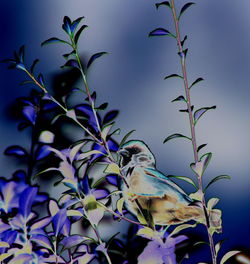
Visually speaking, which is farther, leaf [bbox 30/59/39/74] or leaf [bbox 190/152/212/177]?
leaf [bbox 30/59/39/74]

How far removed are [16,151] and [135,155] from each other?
354 millimetres

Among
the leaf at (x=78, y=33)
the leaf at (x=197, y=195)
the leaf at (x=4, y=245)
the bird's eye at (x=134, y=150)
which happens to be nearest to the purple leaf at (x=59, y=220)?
the leaf at (x=4, y=245)

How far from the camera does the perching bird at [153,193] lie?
117cm

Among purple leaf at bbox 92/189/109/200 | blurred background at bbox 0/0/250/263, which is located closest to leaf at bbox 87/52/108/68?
blurred background at bbox 0/0/250/263

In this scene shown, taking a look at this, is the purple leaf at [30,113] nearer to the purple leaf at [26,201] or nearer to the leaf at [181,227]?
the purple leaf at [26,201]

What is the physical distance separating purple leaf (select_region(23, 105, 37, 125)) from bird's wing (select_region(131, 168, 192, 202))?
14.2 inches

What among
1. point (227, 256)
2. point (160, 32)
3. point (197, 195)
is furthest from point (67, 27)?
point (227, 256)

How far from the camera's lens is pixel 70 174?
3.88 feet

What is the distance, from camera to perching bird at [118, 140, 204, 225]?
3.85 feet

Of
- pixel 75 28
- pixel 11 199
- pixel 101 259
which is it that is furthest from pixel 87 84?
pixel 101 259

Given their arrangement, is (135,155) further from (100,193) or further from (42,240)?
(42,240)

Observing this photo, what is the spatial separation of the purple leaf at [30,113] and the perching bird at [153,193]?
279 millimetres

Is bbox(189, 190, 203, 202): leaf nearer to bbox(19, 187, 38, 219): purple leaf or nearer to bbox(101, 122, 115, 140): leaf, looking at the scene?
bbox(101, 122, 115, 140): leaf

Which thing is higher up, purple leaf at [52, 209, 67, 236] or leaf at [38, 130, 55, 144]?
leaf at [38, 130, 55, 144]
